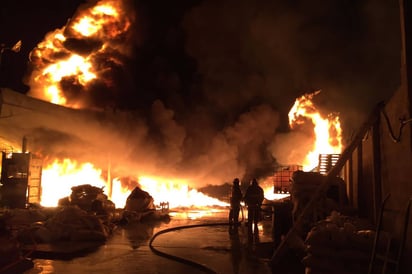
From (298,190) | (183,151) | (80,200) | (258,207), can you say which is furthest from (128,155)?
(298,190)

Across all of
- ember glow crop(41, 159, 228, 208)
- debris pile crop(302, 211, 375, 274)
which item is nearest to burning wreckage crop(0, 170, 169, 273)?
Result: ember glow crop(41, 159, 228, 208)

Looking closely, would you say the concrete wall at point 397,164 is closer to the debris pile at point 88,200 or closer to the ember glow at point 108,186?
the debris pile at point 88,200

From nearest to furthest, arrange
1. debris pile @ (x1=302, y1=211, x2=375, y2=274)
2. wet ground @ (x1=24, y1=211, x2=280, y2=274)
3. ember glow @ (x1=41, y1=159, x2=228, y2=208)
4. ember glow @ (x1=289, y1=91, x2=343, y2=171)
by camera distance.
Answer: debris pile @ (x1=302, y1=211, x2=375, y2=274)
wet ground @ (x1=24, y1=211, x2=280, y2=274)
ember glow @ (x1=41, y1=159, x2=228, y2=208)
ember glow @ (x1=289, y1=91, x2=343, y2=171)

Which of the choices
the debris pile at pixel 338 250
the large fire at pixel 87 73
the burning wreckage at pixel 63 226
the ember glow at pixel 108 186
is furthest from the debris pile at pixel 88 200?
the debris pile at pixel 338 250

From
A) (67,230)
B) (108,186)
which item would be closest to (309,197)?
(67,230)

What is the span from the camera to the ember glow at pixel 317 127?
19.3 metres

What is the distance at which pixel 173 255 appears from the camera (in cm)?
857

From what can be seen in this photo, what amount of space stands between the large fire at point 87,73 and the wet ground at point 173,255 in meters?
A: 7.50

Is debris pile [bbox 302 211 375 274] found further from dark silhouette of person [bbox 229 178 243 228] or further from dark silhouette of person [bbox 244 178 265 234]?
dark silhouette of person [bbox 229 178 243 228]

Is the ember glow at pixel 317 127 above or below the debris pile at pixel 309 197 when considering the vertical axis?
above

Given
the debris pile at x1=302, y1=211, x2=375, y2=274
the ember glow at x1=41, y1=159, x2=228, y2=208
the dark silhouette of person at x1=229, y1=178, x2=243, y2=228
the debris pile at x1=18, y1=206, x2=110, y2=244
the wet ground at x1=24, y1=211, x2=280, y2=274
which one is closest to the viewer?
the debris pile at x1=302, y1=211, x2=375, y2=274

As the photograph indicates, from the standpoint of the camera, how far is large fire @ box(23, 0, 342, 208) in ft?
63.4

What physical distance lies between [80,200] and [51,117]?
4.56 m

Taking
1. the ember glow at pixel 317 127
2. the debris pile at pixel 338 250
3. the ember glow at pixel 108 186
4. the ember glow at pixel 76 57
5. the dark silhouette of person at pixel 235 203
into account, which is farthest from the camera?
the ember glow at pixel 76 57
